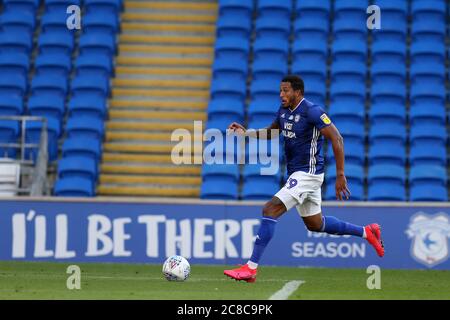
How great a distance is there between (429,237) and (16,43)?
9.58 meters

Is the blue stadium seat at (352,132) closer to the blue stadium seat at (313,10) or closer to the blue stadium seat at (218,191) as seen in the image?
the blue stadium seat at (218,191)

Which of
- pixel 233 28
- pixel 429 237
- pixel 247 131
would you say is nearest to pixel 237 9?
pixel 233 28

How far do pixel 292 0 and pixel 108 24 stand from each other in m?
3.80

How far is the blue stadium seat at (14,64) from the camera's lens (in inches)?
800

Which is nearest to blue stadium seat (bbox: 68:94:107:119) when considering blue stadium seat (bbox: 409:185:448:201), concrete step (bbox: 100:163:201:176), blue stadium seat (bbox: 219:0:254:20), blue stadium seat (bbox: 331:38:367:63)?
concrete step (bbox: 100:163:201:176)

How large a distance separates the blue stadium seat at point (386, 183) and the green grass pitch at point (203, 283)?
2976 mm

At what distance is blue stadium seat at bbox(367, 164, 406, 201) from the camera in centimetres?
1773

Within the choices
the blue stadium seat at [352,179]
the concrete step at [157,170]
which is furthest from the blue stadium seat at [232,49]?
the blue stadium seat at [352,179]

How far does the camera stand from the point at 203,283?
1142cm

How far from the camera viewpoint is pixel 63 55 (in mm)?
20516

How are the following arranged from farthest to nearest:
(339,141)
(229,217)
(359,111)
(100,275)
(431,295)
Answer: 1. (359,111)
2. (229,217)
3. (100,275)
4. (339,141)
5. (431,295)

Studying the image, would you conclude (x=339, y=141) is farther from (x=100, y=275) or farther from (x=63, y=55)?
(x=63, y=55)

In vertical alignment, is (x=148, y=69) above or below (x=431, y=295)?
above

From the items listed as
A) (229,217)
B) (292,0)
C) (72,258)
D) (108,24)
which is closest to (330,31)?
(292,0)
